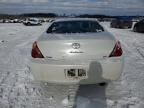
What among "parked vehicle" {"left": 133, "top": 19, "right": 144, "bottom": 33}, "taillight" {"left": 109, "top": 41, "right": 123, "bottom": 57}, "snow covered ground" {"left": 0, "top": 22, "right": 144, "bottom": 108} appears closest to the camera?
"snow covered ground" {"left": 0, "top": 22, "right": 144, "bottom": 108}

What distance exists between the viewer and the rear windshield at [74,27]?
561cm

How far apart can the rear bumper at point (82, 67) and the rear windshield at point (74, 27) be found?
47.6 inches

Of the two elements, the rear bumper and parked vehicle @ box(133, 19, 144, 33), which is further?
parked vehicle @ box(133, 19, 144, 33)

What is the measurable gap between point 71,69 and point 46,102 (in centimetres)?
76

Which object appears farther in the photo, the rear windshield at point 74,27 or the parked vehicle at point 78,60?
the rear windshield at point 74,27

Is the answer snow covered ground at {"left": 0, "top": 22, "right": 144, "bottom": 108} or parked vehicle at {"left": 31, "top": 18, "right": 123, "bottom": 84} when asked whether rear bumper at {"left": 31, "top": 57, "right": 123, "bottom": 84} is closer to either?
parked vehicle at {"left": 31, "top": 18, "right": 123, "bottom": 84}

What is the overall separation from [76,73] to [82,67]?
157 mm

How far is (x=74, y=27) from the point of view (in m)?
5.75

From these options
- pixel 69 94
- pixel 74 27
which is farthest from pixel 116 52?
pixel 74 27

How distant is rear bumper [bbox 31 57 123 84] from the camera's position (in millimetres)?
4484

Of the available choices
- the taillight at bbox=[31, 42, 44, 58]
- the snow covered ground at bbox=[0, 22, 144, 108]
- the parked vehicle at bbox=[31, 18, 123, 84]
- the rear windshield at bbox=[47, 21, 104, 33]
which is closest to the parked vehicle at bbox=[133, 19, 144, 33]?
the snow covered ground at bbox=[0, 22, 144, 108]

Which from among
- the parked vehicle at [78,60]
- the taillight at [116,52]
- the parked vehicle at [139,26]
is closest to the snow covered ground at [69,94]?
the parked vehicle at [78,60]

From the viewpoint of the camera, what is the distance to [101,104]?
14.2 feet

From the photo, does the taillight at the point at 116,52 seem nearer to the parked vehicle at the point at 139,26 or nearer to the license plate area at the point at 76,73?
the license plate area at the point at 76,73
